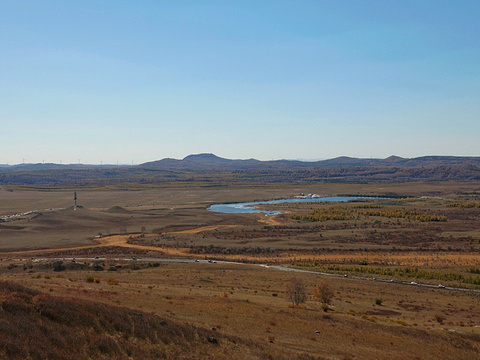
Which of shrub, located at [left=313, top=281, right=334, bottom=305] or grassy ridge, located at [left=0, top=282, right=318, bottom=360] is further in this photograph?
shrub, located at [left=313, top=281, right=334, bottom=305]

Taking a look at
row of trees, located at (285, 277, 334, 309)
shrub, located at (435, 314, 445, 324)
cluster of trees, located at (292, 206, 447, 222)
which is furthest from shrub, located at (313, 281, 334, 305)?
cluster of trees, located at (292, 206, 447, 222)

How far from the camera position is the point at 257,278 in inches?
1679

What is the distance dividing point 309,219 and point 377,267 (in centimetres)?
5020

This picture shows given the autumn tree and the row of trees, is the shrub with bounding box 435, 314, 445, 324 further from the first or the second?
the autumn tree

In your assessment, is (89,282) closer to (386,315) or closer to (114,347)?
(114,347)

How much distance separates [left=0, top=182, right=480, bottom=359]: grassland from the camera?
1991 cm

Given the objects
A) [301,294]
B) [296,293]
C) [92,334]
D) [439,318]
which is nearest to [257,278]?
[301,294]

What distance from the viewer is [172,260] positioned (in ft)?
180

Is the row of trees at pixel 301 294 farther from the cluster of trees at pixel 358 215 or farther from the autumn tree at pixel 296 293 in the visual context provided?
the cluster of trees at pixel 358 215

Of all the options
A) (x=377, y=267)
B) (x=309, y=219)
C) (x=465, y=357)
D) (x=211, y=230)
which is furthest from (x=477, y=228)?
(x=465, y=357)

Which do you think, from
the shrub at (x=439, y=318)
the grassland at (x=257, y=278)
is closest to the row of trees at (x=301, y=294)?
the grassland at (x=257, y=278)

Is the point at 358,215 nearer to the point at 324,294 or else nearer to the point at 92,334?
the point at 324,294

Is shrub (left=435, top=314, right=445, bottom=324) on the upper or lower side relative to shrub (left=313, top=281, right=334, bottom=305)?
lower

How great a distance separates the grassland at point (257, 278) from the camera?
1991 cm
